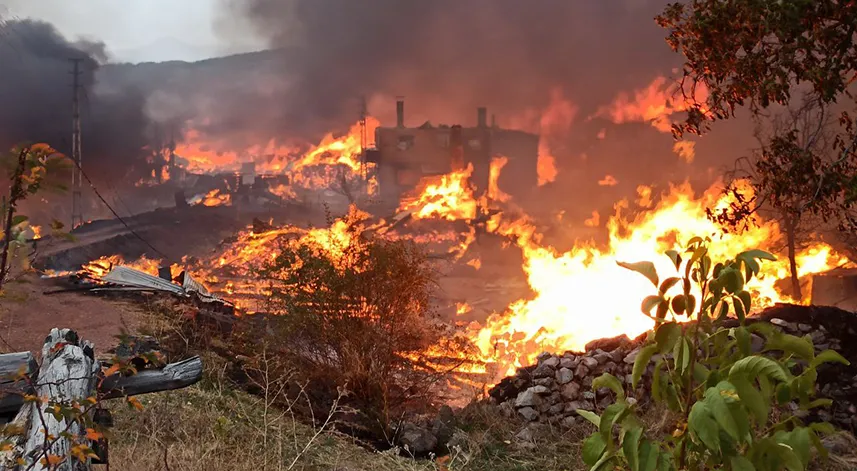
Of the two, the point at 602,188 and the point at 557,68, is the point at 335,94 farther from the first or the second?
the point at 602,188

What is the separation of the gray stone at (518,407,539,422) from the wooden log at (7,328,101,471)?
6.52m

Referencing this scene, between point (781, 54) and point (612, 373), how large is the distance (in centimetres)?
534

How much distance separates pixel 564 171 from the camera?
156 feet

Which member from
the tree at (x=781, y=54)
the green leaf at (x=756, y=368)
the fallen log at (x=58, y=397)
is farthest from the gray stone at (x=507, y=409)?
the green leaf at (x=756, y=368)

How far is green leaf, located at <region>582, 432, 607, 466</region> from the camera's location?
2.12 m

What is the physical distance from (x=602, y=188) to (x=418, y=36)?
1999cm

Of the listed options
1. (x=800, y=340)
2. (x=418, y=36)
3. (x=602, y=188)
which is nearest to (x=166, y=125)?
(x=418, y=36)

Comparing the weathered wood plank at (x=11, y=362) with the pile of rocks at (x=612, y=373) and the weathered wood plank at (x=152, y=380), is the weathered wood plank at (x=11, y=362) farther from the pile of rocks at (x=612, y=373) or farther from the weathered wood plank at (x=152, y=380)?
the pile of rocks at (x=612, y=373)

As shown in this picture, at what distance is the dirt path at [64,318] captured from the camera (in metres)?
11.5

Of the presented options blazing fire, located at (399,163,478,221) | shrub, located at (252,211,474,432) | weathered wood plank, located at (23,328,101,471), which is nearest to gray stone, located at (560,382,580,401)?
A: shrub, located at (252,211,474,432)

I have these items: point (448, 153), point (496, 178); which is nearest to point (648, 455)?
point (448, 153)

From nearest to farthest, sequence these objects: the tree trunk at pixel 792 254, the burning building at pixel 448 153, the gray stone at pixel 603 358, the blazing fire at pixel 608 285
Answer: the gray stone at pixel 603 358 → the blazing fire at pixel 608 285 → the tree trunk at pixel 792 254 → the burning building at pixel 448 153

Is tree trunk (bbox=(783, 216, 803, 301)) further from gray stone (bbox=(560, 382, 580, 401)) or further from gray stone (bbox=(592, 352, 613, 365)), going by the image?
gray stone (bbox=(560, 382, 580, 401))

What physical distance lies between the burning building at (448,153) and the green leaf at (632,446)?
40.9 m
